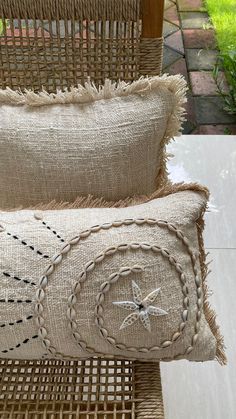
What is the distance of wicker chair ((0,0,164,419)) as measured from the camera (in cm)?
88

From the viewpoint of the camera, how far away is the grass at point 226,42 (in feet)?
6.31

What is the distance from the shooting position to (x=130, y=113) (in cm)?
91

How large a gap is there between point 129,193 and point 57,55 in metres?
0.27

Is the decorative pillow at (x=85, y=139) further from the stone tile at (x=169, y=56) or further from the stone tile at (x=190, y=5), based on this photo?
the stone tile at (x=190, y=5)

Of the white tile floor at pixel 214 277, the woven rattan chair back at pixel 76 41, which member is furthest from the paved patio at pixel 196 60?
the woven rattan chair back at pixel 76 41

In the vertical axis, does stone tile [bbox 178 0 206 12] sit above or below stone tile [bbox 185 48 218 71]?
above

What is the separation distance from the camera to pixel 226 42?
6.95 ft

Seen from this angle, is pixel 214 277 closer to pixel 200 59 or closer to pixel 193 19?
pixel 200 59

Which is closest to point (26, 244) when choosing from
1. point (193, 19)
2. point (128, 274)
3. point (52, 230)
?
point (52, 230)

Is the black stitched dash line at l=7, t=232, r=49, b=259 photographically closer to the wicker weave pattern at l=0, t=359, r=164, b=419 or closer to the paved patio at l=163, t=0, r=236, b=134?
the wicker weave pattern at l=0, t=359, r=164, b=419

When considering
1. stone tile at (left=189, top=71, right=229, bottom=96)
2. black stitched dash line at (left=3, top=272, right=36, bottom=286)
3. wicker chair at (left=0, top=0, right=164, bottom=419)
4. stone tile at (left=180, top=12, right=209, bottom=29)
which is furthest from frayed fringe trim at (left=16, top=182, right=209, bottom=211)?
stone tile at (left=180, top=12, right=209, bottom=29)

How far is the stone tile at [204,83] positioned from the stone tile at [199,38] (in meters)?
0.15

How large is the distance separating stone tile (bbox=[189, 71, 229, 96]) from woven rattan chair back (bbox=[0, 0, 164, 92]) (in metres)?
0.98

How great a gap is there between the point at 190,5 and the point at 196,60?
13.4 inches
